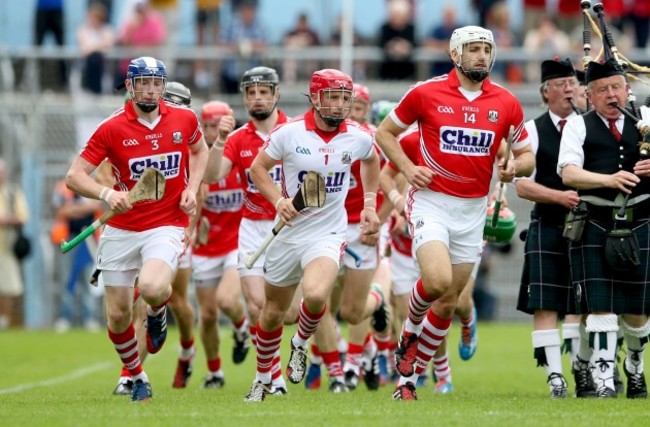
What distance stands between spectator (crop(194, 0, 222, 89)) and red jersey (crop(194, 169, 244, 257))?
10917 mm

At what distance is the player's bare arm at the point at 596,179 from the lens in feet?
36.4

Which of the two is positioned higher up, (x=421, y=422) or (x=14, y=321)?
(x=421, y=422)

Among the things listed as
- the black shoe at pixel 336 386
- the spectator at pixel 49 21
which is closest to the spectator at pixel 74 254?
the spectator at pixel 49 21

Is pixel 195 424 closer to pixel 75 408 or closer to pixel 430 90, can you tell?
pixel 75 408

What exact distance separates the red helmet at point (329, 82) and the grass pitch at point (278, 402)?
8.04 feet

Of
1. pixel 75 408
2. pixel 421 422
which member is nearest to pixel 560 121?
pixel 421 422

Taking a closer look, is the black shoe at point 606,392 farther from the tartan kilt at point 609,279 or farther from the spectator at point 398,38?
the spectator at point 398,38

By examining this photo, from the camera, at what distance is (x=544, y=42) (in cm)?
2547

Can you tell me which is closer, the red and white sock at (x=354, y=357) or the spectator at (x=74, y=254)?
the red and white sock at (x=354, y=357)

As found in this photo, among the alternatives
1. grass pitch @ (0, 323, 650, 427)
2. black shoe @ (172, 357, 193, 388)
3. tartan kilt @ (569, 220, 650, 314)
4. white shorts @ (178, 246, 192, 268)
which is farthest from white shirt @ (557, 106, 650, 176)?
black shoe @ (172, 357, 193, 388)

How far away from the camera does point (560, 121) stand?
12.5 meters

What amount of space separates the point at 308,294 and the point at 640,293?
260 centimetres

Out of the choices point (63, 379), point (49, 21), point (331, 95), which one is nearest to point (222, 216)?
point (63, 379)

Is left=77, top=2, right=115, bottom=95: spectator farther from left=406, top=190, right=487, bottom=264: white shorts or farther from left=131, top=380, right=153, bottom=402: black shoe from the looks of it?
left=406, top=190, right=487, bottom=264: white shorts
